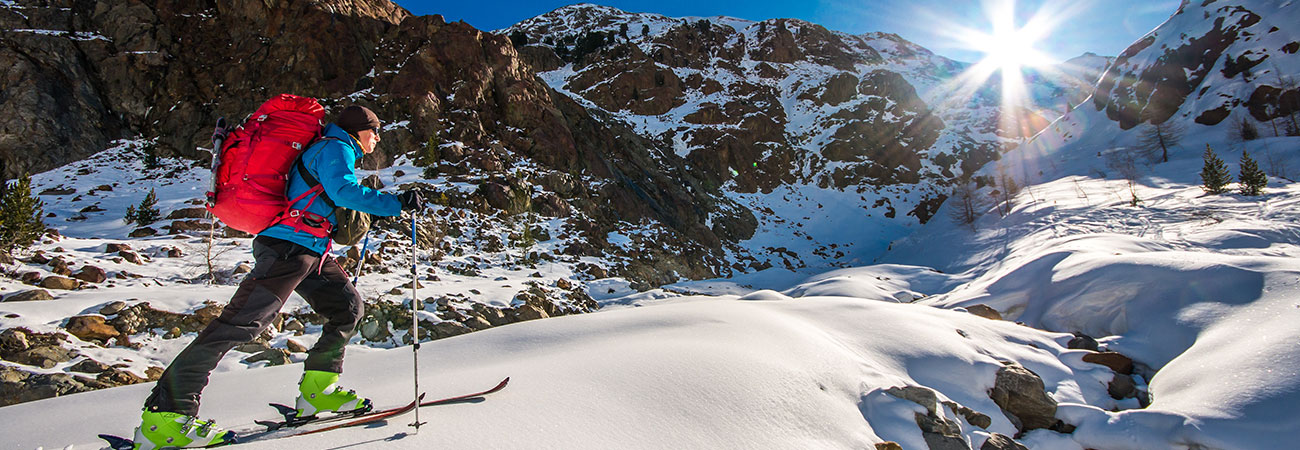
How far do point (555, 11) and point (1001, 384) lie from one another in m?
119

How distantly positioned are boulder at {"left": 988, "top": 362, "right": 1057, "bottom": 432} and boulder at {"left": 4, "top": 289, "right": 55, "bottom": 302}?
1351 centimetres

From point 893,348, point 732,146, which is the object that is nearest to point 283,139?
point 893,348

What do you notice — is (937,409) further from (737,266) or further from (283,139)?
(737,266)

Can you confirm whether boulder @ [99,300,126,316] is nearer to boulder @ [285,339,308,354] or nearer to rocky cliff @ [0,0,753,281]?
boulder @ [285,339,308,354]

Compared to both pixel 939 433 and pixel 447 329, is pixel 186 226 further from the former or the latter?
pixel 939 433

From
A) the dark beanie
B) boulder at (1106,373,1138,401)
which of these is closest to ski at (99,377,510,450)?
the dark beanie

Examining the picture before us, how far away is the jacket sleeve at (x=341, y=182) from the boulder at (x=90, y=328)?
277 inches

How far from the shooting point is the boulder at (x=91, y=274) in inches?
351

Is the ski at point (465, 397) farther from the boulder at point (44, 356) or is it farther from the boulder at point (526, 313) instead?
the boulder at point (526, 313)

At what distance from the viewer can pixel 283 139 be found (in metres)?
2.95

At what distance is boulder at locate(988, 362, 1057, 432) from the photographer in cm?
472

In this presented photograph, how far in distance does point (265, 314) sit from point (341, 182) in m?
0.93

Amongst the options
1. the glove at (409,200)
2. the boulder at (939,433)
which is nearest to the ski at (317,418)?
the glove at (409,200)

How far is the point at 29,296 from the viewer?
23.6 ft
